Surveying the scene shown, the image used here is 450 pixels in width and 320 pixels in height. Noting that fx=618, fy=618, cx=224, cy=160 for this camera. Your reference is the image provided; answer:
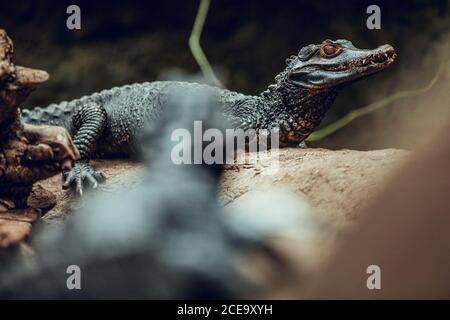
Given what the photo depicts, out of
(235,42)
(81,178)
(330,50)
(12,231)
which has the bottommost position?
(12,231)

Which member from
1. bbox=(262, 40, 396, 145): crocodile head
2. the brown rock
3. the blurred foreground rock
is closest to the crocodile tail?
the blurred foreground rock

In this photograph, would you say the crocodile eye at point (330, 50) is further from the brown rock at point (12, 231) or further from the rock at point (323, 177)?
the brown rock at point (12, 231)

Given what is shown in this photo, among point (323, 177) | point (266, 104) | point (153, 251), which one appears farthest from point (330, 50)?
point (153, 251)

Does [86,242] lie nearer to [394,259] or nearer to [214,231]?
[214,231]

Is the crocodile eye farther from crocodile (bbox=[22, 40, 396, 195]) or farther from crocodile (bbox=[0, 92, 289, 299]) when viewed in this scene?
crocodile (bbox=[0, 92, 289, 299])

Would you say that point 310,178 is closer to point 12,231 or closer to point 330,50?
point 12,231

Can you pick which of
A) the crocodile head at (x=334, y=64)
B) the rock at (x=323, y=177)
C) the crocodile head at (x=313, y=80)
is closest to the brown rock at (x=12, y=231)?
the rock at (x=323, y=177)
